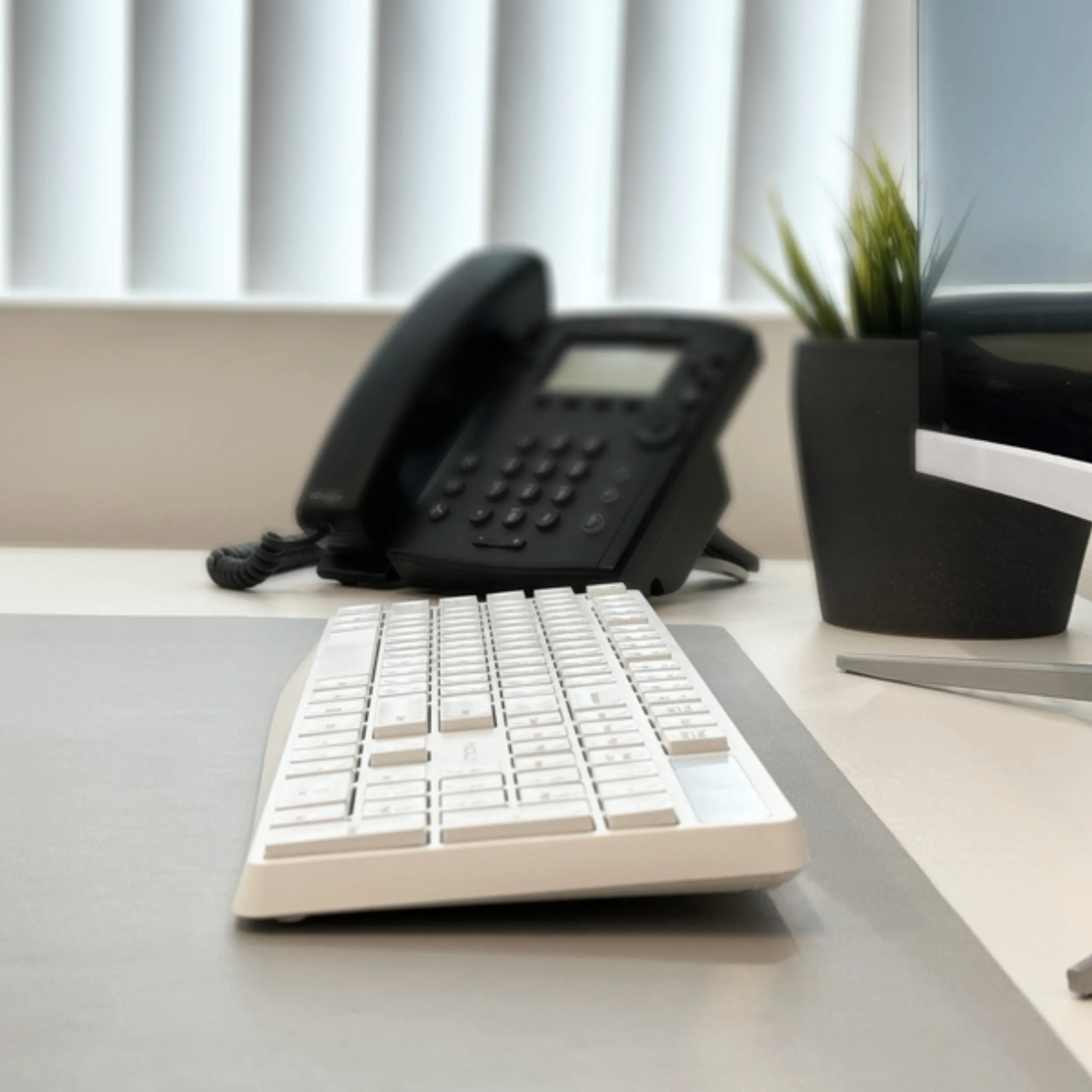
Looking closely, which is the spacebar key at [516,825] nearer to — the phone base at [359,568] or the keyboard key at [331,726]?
the keyboard key at [331,726]

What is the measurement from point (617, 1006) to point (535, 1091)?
46 millimetres

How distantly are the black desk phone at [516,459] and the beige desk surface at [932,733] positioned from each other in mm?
43

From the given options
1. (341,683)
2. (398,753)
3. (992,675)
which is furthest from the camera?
(992,675)

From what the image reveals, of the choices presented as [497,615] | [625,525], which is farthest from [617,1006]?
[625,525]

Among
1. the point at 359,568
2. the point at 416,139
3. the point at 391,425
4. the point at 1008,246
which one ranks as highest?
the point at 416,139

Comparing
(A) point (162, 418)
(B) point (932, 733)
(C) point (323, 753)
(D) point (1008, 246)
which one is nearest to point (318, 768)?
(C) point (323, 753)

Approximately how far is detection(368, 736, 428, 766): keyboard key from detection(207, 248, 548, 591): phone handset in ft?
1.80

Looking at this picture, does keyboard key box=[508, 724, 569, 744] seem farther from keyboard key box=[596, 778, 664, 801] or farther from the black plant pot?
the black plant pot

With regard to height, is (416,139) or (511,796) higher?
(416,139)

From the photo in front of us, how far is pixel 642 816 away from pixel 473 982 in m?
0.07

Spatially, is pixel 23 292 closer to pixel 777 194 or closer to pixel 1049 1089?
pixel 777 194

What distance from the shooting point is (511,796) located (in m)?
0.41

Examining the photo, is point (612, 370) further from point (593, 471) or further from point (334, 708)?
point (334, 708)

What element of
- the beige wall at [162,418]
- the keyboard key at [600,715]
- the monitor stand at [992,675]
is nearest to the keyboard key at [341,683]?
the keyboard key at [600,715]
